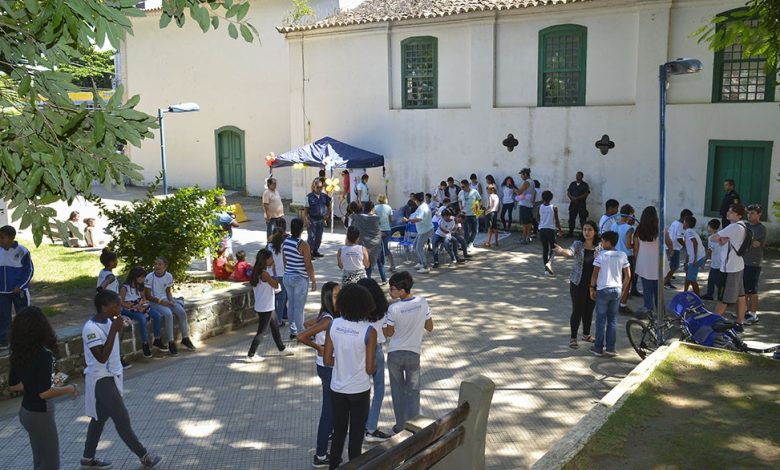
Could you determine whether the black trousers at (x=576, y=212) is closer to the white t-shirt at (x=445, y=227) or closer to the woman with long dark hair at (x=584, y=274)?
the white t-shirt at (x=445, y=227)

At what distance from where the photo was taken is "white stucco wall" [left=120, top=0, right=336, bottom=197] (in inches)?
1032

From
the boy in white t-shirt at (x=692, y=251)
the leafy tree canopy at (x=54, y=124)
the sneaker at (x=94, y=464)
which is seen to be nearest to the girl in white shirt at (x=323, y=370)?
the sneaker at (x=94, y=464)

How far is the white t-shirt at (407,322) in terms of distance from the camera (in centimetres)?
725

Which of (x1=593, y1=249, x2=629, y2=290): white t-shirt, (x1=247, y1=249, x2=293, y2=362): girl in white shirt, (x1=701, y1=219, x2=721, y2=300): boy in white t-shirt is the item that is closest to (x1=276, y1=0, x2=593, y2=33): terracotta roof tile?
(x1=701, y1=219, x2=721, y2=300): boy in white t-shirt

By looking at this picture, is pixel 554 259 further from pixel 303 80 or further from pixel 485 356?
pixel 303 80

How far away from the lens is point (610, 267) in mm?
9695

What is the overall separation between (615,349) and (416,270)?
5.74 m

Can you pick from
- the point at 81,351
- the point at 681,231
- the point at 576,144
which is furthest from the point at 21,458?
the point at 576,144

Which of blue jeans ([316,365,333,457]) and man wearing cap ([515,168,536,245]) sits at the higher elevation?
man wearing cap ([515,168,536,245])

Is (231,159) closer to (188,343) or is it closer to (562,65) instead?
(562,65)

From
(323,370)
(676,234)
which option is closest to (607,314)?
(676,234)

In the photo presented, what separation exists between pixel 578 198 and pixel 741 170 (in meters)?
3.58

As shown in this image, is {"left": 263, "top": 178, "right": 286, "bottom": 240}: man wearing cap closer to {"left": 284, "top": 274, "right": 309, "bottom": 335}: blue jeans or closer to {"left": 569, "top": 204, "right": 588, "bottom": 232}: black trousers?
{"left": 284, "top": 274, "right": 309, "bottom": 335}: blue jeans

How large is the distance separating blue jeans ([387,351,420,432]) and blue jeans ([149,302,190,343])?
4.22 metres
